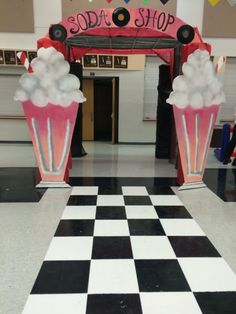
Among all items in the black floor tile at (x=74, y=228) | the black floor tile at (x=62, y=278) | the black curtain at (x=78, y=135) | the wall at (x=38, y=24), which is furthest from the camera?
the wall at (x=38, y=24)

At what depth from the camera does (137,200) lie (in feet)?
12.5

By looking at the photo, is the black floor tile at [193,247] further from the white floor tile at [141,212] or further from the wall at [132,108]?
the wall at [132,108]

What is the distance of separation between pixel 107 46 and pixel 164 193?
3159 millimetres

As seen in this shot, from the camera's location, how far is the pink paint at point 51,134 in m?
3.93

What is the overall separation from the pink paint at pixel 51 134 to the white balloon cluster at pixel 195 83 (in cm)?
138

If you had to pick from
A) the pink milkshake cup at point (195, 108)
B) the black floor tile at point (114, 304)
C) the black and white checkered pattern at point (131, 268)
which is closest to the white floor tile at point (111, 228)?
the black and white checkered pattern at point (131, 268)

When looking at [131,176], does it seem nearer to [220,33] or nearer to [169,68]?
[169,68]

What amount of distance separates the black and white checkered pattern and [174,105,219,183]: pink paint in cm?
100

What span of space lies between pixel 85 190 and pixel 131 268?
2049mm

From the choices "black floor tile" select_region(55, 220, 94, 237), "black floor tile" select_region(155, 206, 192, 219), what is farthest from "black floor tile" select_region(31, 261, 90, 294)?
"black floor tile" select_region(155, 206, 192, 219)

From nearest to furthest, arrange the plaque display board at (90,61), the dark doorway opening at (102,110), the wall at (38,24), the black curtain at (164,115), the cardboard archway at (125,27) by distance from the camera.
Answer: the cardboard archway at (125,27), the black curtain at (164,115), the wall at (38,24), the plaque display board at (90,61), the dark doorway opening at (102,110)

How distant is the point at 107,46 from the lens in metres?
5.64

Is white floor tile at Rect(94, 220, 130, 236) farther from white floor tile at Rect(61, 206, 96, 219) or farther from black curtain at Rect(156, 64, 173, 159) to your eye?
black curtain at Rect(156, 64, 173, 159)

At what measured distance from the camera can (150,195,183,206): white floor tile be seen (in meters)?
3.69
